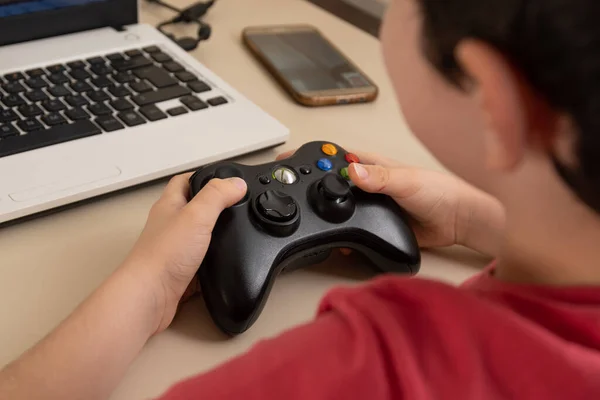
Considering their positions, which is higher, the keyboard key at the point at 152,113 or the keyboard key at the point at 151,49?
the keyboard key at the point at 152,113

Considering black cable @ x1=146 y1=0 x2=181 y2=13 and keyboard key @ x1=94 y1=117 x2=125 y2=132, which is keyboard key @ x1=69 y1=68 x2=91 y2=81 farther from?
black cable @ x1=146 y1=0 x2=181 y2=13

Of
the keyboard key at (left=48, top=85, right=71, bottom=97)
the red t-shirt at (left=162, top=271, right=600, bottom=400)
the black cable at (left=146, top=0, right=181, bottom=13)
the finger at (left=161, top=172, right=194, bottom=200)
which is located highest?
the red t-shirt at (left=162, top=271, right=600, bottom=400)

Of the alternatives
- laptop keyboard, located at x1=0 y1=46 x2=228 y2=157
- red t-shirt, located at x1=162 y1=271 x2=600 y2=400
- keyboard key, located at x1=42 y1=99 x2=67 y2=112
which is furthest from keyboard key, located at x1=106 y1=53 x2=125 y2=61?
red t-shirt, located at x1=162 y1=271 x2=600 y2=400

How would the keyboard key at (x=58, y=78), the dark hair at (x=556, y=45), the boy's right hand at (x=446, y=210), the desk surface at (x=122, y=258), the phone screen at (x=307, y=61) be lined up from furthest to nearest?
the phone screen at (x=307, y=61), the keyboard key at (x=58, y=78), the boy's right hand at (x=446, y=210), the desk surface at (x=122, y=258), the dark hair at (x=556, y=45)

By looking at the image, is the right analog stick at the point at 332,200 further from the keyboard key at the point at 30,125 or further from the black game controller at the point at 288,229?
the keyboard key at the point at 30,125

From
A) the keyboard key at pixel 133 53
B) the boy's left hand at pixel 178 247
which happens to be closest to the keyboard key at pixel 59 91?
the keyboard key at pixel 133 53

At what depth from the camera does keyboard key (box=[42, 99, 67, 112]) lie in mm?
613

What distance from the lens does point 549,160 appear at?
1.08 feet

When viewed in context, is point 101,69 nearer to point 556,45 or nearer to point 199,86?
point 199,86

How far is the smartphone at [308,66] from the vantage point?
0.75 metres

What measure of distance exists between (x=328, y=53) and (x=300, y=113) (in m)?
0.14

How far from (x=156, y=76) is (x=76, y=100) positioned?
9cm

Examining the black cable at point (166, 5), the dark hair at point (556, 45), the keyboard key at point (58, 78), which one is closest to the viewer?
the dark hair at point (556, 45)

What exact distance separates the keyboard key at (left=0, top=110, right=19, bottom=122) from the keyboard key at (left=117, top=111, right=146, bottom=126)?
0.29ft
